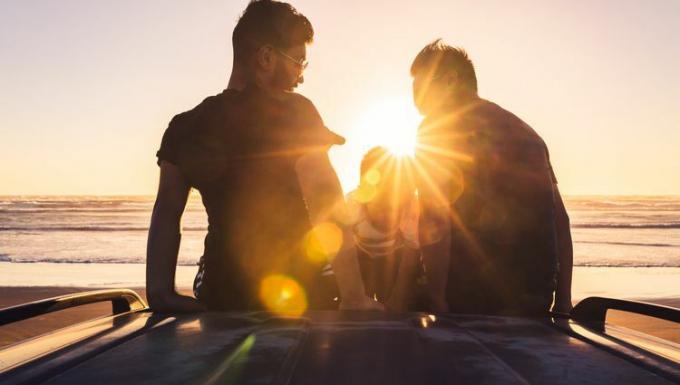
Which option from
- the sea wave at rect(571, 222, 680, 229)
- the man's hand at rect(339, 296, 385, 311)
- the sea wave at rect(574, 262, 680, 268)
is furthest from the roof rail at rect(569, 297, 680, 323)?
the sea wave at rect(571, 222, 680, 229)

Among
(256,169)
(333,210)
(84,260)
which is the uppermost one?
(256,169)

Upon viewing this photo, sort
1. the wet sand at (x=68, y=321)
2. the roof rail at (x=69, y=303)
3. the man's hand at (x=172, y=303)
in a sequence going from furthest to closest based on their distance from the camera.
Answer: the wet sand at (x=68, y=321), the man's hand at (x=172, y=303), the roof rail at (x=69, y=303)

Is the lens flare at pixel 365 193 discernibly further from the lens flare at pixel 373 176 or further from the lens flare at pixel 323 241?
the lens flare at pixel 323 241

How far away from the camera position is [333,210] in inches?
81.3

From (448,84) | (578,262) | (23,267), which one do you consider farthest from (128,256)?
(448,84)

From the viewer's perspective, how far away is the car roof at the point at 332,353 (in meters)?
1.03

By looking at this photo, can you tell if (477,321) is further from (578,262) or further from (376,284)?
(578,262)

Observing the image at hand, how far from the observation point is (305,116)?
220cm

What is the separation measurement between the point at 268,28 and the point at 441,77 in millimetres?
1142

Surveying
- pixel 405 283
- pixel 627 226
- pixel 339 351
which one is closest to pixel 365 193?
pixel 405 283

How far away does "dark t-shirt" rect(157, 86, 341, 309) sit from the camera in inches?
85.8

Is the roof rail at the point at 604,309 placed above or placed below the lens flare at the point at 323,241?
below

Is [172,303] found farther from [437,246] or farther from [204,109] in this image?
[437,246]

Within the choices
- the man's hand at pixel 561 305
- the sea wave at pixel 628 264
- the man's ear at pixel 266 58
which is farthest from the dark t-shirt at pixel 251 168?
the sea wave at pixel 628 264
